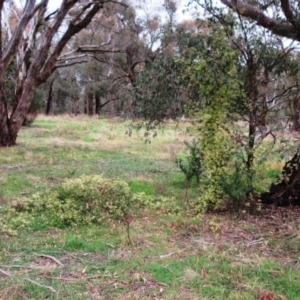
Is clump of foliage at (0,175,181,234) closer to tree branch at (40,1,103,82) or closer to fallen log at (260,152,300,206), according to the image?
fallen log at (260,152,300,206)

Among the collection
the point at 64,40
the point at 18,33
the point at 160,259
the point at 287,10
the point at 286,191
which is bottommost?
the point at 160,259

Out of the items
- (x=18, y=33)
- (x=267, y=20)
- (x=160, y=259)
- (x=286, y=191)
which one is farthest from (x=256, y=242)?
(x=18, y=33)

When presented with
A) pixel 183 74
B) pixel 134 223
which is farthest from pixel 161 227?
pixel 183 74

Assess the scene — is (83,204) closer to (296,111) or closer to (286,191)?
(286,191)

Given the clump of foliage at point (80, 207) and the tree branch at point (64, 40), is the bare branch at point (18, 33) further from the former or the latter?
the clump of foliage at point (80, 207)

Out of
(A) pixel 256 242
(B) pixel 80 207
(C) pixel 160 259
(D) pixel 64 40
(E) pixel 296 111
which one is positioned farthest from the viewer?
(D) pixel 64 40

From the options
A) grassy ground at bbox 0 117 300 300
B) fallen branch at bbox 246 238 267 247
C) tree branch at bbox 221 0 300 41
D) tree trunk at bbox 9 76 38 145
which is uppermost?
tree branch at bbox 221 0 300 41

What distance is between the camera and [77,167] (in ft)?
32.4

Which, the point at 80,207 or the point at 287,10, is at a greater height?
the point at 287,10

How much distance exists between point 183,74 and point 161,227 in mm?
2212

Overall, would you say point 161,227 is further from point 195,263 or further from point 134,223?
Result: point 195,263

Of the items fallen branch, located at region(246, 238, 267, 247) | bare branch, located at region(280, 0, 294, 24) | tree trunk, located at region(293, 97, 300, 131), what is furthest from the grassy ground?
bare branch, located at region(280, 0, 294, 24)

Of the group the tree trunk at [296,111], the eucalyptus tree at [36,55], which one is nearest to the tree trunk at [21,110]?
the eucalyptus tree at [36,55]

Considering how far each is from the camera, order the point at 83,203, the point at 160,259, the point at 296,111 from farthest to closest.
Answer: the point at 296,111, the point at 83,203, the point at 160,259
